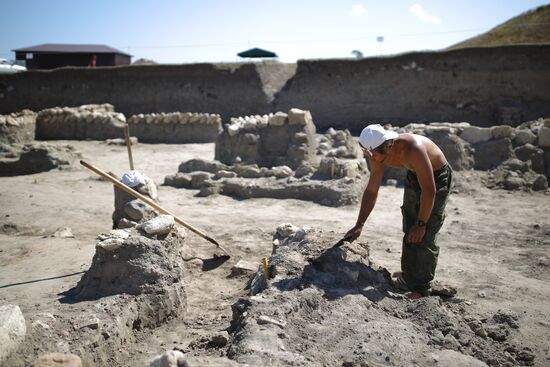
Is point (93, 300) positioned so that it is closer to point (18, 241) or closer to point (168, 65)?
point (18, 241)

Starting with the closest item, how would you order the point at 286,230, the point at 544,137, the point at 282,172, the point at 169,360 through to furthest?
the point at 169,360
the point at 286,230
the point at 282,172
the point at 544,137

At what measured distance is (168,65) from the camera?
19.7 m

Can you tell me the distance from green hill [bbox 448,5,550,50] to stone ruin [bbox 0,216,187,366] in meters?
20.0

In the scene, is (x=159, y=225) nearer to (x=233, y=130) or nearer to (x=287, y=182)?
(x=287, y=182)

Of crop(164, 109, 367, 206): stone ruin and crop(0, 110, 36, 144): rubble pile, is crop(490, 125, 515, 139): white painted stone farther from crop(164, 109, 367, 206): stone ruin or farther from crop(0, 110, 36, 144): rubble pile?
crop(0, 110, 36, 144): rubble pile

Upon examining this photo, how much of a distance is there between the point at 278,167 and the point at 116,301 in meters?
6.13

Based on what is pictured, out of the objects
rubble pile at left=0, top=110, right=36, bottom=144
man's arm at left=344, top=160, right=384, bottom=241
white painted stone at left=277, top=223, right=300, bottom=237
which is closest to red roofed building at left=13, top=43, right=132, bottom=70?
rubble pile at left=0, top=110, right=36, bottom=144

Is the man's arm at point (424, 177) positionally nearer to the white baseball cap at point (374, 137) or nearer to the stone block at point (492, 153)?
the white baseball cap at point (374, 137)

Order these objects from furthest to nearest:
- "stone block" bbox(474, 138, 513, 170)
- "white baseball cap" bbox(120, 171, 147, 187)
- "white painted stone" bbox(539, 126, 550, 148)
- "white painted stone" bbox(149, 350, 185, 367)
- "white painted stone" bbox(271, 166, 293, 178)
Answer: "stone block" bbox(474, 138, 513, 170), "white painted stone" bbox(539, 126, 550, 148), "white painted stone" bbox(271, 166, 293, 178), "white baseball cap" bbox(120, 171, 147, 187), "white painted stone" bbox(149, 350, 185, 367)

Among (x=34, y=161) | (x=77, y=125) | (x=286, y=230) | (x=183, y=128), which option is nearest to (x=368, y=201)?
(x=286, y=230)

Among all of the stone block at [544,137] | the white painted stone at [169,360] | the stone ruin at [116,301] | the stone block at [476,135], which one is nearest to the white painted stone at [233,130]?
the stone block at [476,135]

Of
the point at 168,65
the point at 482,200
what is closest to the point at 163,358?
the point at 482,200

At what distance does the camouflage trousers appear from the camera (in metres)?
4.30

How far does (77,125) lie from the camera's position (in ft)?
56.0
